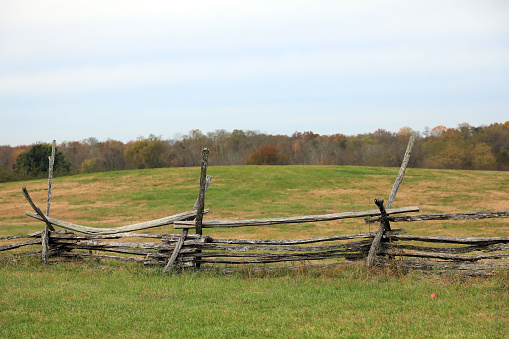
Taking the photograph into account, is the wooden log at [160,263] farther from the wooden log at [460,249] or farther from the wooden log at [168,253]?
the wooden log at [460,249]

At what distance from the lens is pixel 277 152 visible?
65.5 metres

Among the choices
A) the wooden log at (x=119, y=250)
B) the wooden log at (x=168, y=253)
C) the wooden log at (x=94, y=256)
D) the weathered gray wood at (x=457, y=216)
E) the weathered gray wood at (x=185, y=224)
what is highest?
the weathered gray wood at (x=457, y=216)

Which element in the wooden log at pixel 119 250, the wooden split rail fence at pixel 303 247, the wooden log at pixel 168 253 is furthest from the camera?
the wooden log at pixel 119 250

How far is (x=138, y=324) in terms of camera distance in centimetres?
526

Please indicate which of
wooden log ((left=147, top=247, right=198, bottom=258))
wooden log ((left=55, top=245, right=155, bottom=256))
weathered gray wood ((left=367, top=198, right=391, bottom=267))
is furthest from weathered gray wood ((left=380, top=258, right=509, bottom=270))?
wooden log ((left=55, top=245, right=155, bottom=256))

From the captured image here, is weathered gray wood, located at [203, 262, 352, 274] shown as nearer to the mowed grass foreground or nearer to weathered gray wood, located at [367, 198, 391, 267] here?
the mowed grass foreground

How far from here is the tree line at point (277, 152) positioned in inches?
1989

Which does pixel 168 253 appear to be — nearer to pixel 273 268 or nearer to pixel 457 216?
pixel 273 268

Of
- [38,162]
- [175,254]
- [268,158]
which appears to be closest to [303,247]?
[175,254]

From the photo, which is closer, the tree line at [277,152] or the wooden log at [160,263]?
the wooden log at [160,263]

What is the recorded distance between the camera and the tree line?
50531 mm

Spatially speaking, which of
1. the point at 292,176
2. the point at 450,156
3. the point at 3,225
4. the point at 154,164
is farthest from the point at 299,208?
the point at 154,164

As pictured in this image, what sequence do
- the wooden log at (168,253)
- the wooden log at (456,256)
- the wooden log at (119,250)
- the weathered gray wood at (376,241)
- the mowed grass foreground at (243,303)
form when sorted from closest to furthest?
the mowed grass foreground at (243,303)
the wooden log at (456,256)
the weathered gray wood at (376,241)
the wooden log at (168,253)
the wooden log at (119,250)

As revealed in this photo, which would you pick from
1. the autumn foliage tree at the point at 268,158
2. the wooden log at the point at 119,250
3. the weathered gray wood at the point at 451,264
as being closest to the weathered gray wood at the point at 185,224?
the wooden log at the point at 119,250
